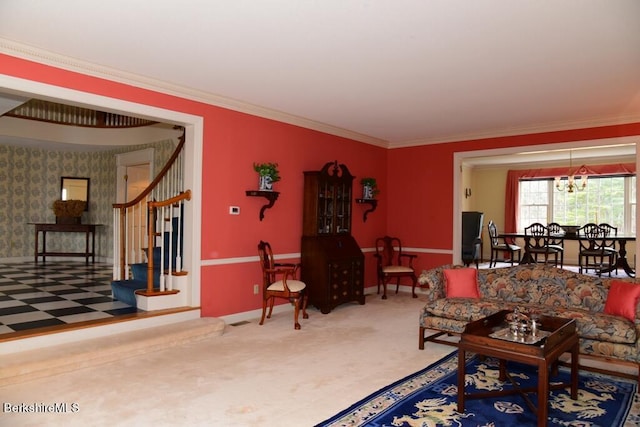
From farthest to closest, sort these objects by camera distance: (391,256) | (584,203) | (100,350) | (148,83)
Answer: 1. (584,203)
2. (391,256)
3. (148,83)
4. (100,350)

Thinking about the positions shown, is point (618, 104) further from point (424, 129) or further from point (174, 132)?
point (174, 132)

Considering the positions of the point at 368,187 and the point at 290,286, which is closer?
the point at 290,286

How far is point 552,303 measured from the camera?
4230 millimetres

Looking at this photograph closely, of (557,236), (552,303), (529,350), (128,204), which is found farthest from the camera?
(557,236)

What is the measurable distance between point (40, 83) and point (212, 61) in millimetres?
1473

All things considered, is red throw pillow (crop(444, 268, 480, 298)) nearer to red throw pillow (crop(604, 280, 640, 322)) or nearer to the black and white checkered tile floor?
red throw pillow (crop(604, 280, 640, 322))

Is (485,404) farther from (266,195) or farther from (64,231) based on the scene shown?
(64,231)

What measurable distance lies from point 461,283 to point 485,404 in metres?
1.70

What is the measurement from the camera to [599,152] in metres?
9.62

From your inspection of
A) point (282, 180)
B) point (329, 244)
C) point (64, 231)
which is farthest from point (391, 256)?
point (64, 231)

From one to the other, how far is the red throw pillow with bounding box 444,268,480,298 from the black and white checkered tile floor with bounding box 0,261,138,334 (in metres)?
3.41

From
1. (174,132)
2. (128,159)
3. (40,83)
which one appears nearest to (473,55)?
(40,83)

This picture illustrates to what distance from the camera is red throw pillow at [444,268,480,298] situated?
4.52m

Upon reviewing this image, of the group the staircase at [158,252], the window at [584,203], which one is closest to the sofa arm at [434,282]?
the staircase at [158,252]
